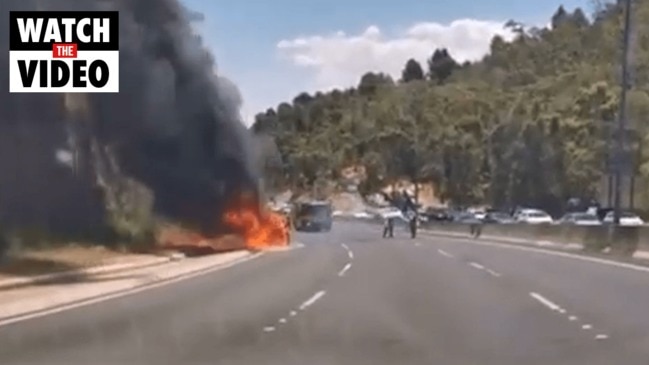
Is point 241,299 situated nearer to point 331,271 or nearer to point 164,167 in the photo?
point 331,271

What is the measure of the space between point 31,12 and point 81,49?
259 centimetres

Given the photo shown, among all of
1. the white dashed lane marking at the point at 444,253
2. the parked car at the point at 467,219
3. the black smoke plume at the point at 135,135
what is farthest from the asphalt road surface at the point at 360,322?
the parked car at the point at 467,219

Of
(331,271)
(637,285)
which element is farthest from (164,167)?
(637,285)

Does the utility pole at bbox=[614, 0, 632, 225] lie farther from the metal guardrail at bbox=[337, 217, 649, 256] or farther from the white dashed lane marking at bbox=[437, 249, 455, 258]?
the white dashed lane marking at bbox=[437, 249, 455, 258]

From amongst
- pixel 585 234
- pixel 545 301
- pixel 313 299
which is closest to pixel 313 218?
pixel 585 234

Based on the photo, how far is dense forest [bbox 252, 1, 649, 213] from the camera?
96.2 meters

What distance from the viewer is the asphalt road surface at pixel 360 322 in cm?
1647

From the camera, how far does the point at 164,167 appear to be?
48688 mm

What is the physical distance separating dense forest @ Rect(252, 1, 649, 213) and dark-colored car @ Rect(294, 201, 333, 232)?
9.31 feet

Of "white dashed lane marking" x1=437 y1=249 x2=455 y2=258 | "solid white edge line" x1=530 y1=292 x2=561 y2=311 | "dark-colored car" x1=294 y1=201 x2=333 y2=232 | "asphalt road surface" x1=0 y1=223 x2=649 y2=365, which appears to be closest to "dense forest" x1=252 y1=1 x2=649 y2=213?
"dark-colored car" x1=294 y1=201 x2=333 y2=232

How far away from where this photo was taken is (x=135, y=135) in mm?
46062

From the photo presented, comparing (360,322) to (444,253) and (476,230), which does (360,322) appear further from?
(476,230)

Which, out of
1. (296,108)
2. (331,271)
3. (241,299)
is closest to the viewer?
(241,299)

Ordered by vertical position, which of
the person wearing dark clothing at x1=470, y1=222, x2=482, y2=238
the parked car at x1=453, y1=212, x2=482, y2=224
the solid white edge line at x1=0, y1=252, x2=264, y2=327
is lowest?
the parked car at x1=453, y1=212, x2=482, y2=224
